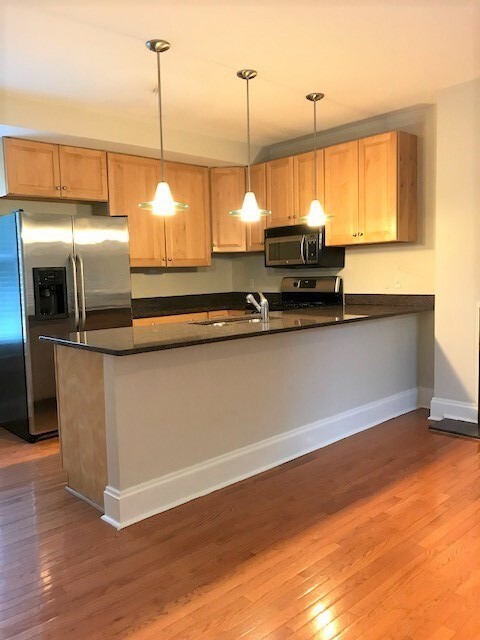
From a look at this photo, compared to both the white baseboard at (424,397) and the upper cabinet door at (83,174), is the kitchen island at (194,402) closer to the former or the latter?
the white baseboard at (424,397)

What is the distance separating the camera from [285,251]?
5078mm

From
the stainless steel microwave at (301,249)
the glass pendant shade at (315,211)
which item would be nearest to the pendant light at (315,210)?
the glass pendant shade at (315,211)

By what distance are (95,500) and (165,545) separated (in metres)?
0.60

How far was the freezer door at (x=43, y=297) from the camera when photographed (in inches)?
151

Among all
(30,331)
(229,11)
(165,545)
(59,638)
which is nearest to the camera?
(59,638)

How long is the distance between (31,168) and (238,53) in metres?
1.99

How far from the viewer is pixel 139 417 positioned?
261 cm

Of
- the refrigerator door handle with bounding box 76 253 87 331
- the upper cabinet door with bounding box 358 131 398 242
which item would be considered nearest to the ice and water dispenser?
the refrigerator door handle with bounding box 76 253 87 331

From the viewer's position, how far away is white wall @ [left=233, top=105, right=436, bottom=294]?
4324 millimetres

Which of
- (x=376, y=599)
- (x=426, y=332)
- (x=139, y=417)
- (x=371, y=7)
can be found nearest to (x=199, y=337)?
(x=139, y=417)

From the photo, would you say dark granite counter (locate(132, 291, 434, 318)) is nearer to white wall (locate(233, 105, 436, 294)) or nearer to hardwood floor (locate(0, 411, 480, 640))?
white wall (locate(233, 105, 436, 294))

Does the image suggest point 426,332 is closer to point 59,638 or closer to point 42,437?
point 42,437

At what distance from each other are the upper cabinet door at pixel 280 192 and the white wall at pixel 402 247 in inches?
13.4

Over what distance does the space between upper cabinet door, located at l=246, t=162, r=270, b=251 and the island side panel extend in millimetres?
2866
